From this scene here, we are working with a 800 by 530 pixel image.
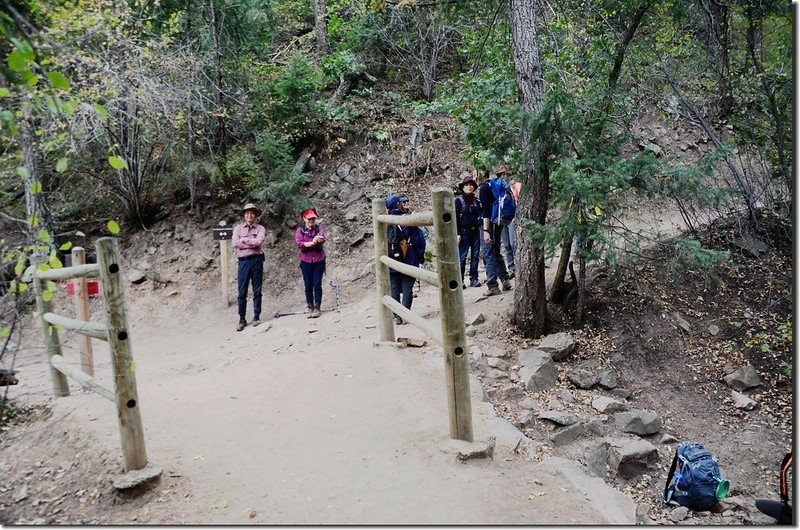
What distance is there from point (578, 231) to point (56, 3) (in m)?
8.47

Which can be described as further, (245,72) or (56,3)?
(245,72)

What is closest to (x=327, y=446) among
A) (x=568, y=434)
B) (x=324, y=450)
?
(x=324, y=450)

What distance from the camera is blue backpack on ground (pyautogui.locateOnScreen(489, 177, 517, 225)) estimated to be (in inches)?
346

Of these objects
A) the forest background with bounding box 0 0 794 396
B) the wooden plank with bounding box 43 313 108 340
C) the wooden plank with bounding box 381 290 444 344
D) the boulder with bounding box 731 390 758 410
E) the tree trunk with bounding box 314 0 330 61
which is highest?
the tree trunk with bounding box 314 0 330 61

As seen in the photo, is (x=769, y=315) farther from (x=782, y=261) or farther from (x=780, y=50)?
(x=780, y=50)

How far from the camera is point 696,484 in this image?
5.05m

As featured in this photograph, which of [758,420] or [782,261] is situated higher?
[782,261]

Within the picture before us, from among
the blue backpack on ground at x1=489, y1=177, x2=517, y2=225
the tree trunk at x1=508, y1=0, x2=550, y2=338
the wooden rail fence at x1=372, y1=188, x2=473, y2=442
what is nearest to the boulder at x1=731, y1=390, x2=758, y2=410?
the tree trunk at x1=508, y1=0, x2=550, y2=338

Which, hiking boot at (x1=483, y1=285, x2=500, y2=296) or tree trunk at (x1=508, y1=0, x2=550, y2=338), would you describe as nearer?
tree trunk at (x1=508, y1=0, x2=550, y2=338)

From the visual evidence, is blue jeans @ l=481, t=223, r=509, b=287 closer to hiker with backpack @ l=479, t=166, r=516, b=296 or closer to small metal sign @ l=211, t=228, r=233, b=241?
hiker with backpack @ l=479, t=166, r=516, b=296

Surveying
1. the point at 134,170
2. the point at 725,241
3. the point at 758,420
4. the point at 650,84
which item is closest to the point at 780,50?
the point at 650,84

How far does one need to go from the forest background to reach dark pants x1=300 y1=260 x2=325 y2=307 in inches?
118

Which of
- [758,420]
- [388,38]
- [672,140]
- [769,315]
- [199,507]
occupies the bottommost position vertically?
[758,420]

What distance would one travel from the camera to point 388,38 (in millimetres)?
16016
